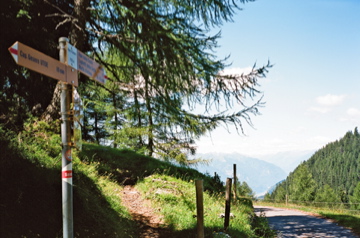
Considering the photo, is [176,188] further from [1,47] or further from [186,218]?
[1,47]

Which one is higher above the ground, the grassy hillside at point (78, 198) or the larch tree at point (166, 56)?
the larch tree at point (166, 56)

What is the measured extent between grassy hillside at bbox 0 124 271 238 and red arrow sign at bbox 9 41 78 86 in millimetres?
2268

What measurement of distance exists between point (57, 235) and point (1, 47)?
14.3ft

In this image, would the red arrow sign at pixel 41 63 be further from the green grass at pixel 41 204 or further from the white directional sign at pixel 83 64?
the green grass at pixel 41 204

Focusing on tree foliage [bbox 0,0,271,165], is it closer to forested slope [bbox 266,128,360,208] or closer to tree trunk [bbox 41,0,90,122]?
tree trunk [bbox 41,0,90,122]

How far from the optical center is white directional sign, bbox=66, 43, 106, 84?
10.3 ft

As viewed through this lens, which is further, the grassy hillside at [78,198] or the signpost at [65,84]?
the grassy hillside at [78,198]

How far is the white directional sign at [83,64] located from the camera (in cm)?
314

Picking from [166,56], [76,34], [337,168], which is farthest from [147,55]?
[337,168]

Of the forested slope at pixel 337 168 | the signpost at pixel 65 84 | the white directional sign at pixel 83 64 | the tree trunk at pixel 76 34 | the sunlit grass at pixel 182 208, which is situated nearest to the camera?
the signpost at pixel 65 84

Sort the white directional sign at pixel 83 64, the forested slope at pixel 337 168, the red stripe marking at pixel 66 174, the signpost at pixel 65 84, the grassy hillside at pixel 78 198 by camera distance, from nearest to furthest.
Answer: the signpost at pixel 65 84
the red stripe marking at pixel 66 174
the white directional sign at pixel 83 64
the grassy hillside at pixel 78 198
the forested slope at pixel 337 168

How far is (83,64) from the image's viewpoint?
3.39 metres

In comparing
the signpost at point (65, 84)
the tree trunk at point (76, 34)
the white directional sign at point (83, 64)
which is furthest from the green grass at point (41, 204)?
the tree trunk at point (76, 34)

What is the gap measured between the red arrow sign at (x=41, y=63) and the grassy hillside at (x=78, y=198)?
7.44 feet
